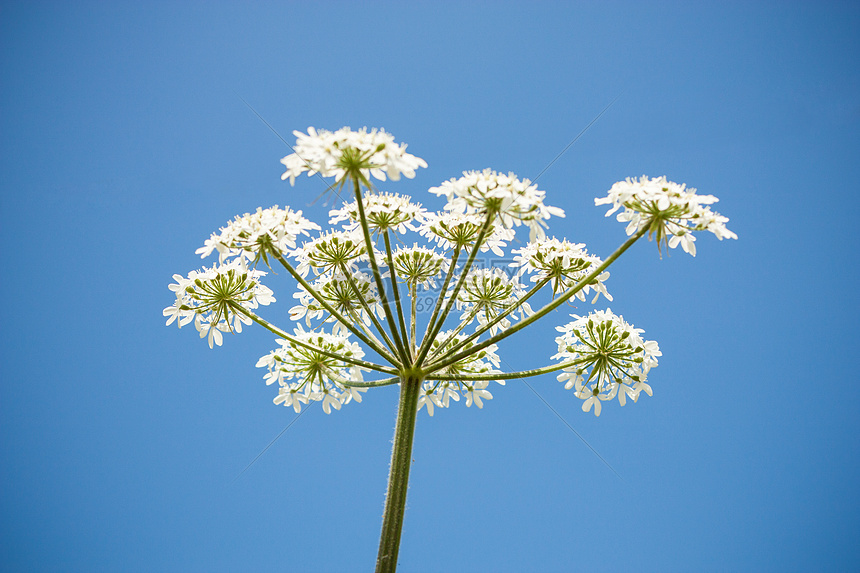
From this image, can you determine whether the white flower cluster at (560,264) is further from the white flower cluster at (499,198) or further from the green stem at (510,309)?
the white flower cluster at (499,198)

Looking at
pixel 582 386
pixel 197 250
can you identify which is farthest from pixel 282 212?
pixel 582 386

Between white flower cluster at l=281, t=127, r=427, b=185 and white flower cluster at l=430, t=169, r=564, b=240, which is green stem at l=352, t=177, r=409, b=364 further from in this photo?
white flower cluster at l=430, t=169, r=564, b=240

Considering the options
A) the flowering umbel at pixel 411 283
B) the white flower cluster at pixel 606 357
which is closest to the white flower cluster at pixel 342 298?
the flowering umbel at pixel 411 283

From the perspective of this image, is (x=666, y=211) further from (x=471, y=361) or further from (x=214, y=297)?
(x=214, y=297)

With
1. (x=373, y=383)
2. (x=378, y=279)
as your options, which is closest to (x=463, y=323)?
(x=373, y=383)

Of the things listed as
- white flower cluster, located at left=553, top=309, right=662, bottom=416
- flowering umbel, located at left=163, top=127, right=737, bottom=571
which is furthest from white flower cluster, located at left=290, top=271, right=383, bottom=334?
white flower cluster, located at left=553, top=309, right=662, bottom=416

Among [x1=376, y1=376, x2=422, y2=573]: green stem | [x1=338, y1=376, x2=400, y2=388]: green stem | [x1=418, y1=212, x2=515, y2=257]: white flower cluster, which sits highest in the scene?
[x1=418, y1=212, x2=515, y2=257]: white flower cluster
